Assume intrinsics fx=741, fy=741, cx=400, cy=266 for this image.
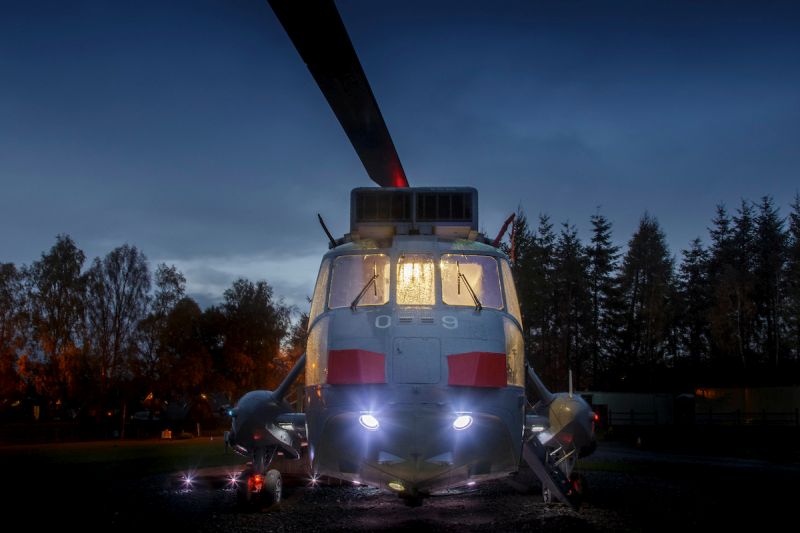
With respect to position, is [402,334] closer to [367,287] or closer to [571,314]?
[367,287]

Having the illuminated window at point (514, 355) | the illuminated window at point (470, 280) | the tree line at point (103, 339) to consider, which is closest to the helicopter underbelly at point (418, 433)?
the illuminated window at point (514, 355)

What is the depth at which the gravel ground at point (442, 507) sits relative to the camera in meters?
9.52

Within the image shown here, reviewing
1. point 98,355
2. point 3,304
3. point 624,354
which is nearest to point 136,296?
point 98,355

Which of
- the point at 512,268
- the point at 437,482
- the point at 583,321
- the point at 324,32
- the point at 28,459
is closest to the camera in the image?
the point at 324,32

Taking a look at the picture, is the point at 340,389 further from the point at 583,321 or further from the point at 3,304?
the point at 583,321

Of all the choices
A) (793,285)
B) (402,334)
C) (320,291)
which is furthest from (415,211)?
(793,285)

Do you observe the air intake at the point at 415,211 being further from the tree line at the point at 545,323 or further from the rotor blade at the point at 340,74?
the tree line at the point at 545,323

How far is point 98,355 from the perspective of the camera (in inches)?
1762

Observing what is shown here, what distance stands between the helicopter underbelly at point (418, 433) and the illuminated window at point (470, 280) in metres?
1.34

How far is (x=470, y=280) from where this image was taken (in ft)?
30.3

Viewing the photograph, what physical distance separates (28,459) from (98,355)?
2060 centimetres

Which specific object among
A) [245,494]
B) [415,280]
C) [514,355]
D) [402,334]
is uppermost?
[415,280]

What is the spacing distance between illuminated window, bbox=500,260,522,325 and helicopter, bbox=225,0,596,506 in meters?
0.03

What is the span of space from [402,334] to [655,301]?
61178mm
